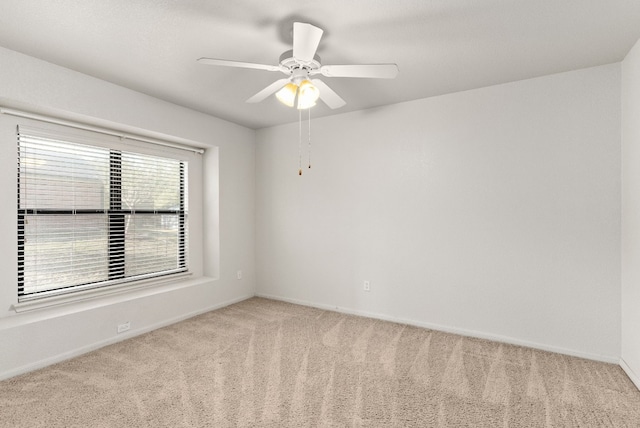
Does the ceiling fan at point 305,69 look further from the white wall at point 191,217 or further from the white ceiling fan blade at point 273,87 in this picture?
the white wall at point 191,217

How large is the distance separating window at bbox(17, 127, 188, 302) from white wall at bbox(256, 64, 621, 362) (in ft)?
5.00

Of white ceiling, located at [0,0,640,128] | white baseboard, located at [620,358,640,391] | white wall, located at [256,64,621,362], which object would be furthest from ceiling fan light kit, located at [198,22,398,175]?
white baseboard, located at [620,358,640,391]

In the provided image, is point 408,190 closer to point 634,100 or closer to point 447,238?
point 447,238

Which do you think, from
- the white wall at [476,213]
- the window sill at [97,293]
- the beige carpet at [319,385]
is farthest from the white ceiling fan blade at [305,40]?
the window sill at [97,293]

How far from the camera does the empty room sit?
2.07 meters

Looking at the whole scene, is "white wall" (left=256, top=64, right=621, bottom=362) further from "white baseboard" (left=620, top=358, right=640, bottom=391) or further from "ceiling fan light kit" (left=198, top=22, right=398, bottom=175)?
"ceiling fan light kit" (left=198, top=22, right=398, bottom=175)

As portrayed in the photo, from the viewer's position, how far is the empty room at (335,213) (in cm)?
207

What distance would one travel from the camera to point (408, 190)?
3.57 meters

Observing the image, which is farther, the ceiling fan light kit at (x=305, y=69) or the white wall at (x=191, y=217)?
the white wall at (x=191, y=217)

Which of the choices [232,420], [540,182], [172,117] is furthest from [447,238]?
[172,117]

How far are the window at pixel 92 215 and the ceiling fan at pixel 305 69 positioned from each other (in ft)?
6.41

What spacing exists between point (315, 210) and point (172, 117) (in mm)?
2008

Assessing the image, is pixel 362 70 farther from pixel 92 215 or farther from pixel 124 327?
pixel 124 327

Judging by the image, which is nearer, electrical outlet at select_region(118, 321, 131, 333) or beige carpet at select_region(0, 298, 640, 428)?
beige carpet at select_region(0, 298, 640, 428)
